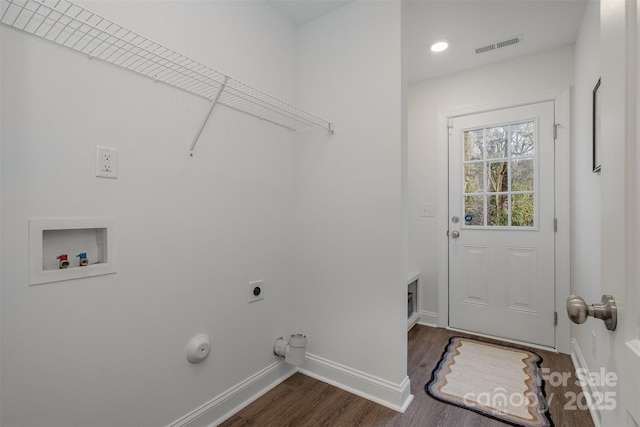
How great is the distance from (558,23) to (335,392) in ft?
9.56

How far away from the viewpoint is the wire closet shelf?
1.00 m

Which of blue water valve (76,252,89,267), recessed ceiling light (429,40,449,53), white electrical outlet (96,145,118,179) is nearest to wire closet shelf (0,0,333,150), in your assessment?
white electrical outlet (96,145,118,179)

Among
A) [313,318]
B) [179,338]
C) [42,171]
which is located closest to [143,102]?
[42,171]

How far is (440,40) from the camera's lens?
2371 millimetres

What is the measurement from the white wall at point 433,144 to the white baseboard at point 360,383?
4.61 ft

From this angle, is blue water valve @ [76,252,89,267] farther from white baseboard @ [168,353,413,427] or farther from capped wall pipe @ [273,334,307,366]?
capped wall pipe @ [273,334,307,366]

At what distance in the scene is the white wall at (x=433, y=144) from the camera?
8.89 feet

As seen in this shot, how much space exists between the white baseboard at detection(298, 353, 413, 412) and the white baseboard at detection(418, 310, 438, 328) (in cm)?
128

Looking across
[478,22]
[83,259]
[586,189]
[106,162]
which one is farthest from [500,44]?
[83,259]

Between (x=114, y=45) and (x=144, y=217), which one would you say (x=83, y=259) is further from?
(x=114, y=45)

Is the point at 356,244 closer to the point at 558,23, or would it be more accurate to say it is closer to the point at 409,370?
the point at 409,370

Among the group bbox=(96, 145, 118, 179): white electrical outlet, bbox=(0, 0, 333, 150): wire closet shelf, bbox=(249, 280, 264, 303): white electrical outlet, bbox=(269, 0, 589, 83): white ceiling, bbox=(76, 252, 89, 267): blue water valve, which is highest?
bbox=(269, 0, 589, 83): white ceiling

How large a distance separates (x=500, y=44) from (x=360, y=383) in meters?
2.70

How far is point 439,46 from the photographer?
8.04ft
